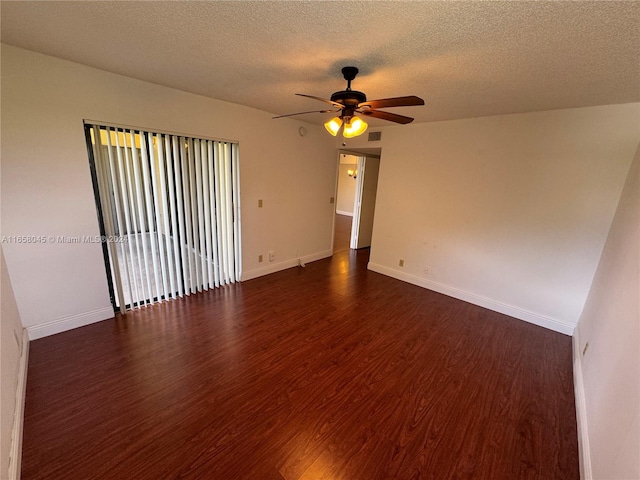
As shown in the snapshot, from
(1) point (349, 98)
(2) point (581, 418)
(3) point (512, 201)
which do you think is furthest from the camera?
(3) point (512, 201)

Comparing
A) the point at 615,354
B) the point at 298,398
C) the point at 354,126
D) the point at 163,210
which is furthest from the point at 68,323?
the point at 615,354

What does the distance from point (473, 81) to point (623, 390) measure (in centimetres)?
227

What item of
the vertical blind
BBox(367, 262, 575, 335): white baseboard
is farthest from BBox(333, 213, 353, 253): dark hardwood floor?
the vertical blind

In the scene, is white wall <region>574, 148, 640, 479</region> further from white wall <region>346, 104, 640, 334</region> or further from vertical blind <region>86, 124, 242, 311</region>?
vertical blind <region>86, 124, 242, 311</region>

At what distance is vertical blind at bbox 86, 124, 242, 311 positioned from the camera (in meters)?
2.63

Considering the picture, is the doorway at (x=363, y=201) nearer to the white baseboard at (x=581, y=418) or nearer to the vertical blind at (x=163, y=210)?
the vertical blind at (x=163, y=210)

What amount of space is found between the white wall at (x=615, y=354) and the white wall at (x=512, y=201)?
27 centimetres

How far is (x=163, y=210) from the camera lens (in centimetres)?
299

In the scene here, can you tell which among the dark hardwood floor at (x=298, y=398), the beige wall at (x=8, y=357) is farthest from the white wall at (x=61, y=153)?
the dark hardwood floor at (x=298, y=398)

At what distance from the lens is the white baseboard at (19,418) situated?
134 cm

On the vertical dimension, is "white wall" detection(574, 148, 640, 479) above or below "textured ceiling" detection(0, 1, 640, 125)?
below

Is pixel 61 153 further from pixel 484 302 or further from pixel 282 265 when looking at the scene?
pixel 484 302

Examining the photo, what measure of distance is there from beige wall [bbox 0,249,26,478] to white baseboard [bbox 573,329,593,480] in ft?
9.70

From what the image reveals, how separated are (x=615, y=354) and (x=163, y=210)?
3939mm
